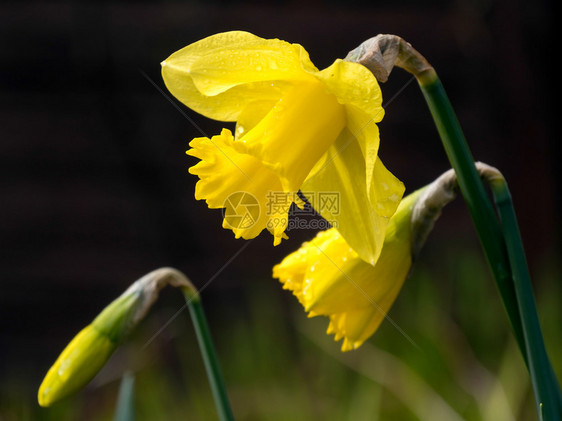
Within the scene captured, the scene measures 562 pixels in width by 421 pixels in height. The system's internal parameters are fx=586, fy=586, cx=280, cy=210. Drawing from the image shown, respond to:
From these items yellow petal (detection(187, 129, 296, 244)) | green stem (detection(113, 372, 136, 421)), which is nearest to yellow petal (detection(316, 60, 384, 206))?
yellow petal (detection(187, 129, 296, 244))

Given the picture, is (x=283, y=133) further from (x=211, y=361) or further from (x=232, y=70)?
(x=211, y=361)

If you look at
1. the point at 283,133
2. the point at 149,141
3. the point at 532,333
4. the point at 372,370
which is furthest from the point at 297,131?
the point at 149,141

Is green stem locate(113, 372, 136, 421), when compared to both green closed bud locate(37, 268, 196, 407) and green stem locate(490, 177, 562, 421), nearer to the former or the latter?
green closed bud locate(37, 268, 196, 407)

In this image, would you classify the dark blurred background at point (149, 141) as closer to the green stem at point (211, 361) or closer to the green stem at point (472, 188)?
the green stem at point (211, 361)

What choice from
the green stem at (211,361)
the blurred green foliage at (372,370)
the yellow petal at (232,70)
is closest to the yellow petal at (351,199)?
the yellow petal at (232,70)

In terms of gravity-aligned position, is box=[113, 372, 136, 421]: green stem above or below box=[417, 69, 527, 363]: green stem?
below

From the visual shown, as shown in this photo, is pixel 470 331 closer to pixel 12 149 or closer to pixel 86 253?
pixel 86 253

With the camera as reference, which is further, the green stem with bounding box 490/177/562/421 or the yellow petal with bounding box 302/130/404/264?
the yellow petal with bounding box 302/130/404/264
